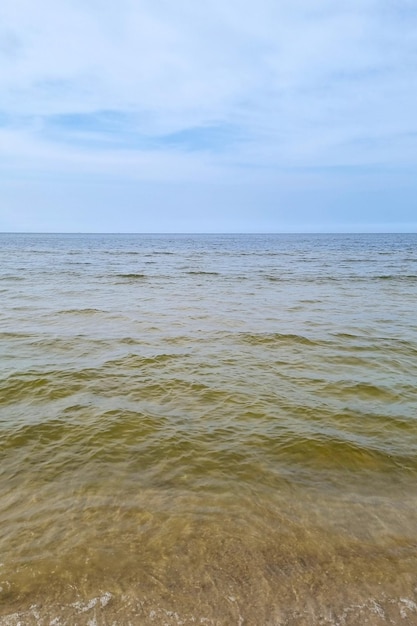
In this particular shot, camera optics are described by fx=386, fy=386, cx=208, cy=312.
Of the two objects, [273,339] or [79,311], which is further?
[79,311]

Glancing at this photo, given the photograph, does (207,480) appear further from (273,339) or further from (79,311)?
(79,311)

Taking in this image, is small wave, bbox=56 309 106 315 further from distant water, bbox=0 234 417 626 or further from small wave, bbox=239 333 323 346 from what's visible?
small wave, bbox=239 333 323 346

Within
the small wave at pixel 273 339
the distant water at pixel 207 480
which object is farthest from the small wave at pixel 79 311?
the small wave at pixel 273 339

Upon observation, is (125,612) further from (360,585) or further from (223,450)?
(223,450)

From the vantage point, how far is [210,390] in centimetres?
696

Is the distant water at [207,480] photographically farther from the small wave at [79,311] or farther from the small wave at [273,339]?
the small wave at [79,311]

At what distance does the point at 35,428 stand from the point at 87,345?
4.19 m

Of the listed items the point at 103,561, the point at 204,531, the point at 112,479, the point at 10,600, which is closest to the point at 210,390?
the point at 112,479

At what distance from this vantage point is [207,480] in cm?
443

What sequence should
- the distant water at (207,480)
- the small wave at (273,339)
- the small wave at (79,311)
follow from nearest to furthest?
1. the distant water at (207,480)
2. the small wave at (273,339)
3. the small wave at (79,311)

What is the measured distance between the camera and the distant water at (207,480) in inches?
116

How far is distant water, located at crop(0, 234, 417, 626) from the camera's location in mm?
2951

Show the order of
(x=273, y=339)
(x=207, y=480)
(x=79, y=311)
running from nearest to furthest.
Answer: (x=207, y=480) → (x=273, y=339) → (x=79, y=311)

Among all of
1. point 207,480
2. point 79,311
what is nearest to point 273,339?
point 207,480
